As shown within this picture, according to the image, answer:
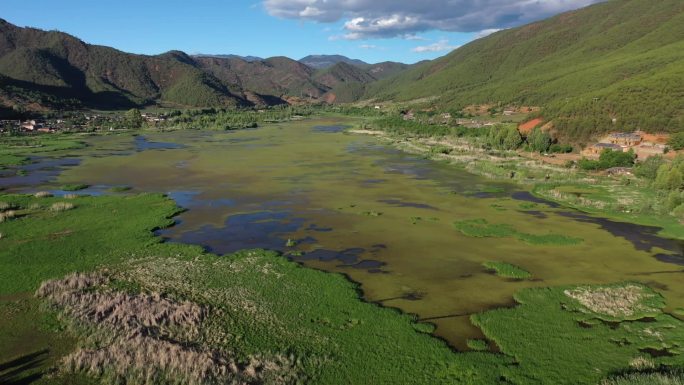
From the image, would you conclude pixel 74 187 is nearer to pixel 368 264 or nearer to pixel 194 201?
pixel 194 201

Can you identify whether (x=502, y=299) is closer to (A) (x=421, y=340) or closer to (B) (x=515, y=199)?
(A) (x=421, y=340)

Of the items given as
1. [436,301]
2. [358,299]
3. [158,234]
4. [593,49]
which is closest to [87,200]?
[158,234]

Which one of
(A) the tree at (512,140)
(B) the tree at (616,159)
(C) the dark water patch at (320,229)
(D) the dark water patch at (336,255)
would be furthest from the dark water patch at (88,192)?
(A) the tree at (512,140)

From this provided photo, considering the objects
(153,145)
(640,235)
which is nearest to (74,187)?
(153,145)

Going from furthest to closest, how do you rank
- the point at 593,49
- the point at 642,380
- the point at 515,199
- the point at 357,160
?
the point at 593,49 < the point at 357,160 < the point at 515,199 < the point at 642,380

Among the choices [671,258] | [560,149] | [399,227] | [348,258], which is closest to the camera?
[348,258]

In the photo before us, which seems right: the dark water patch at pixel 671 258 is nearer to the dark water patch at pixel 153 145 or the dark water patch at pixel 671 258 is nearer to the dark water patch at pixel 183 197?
the dark water patch at pixel 183 197
